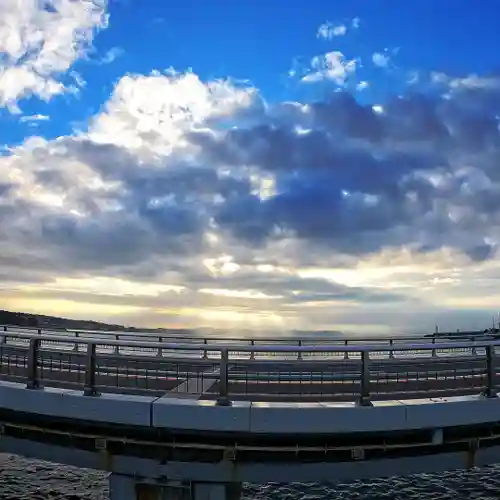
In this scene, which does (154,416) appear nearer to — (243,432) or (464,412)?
(243,432)

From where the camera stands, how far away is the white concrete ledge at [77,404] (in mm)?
8383

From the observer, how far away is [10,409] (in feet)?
30.1

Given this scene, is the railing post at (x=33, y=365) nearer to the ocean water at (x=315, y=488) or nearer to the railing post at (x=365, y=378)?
the railing post at (x=365, y=378)

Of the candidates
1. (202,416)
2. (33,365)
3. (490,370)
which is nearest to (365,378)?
(490,370)

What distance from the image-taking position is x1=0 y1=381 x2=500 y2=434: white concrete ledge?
814cm

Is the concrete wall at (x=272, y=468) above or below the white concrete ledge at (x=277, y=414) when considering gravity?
below

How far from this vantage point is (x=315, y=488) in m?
17.0

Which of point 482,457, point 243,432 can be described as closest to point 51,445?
point 243,432

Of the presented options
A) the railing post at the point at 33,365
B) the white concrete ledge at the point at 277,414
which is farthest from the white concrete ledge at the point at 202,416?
the railing post at the point at 33,365

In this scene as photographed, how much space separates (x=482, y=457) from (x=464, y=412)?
1.27 meters

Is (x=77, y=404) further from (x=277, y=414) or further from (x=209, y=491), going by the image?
(x=277, y=414)

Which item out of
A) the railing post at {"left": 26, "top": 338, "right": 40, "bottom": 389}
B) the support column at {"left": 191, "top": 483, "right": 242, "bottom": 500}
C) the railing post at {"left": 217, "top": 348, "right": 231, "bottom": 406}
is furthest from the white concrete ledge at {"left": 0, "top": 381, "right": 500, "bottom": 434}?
the support column at {"left": 191, "top": 483, "right": 242, "bottom": 500}

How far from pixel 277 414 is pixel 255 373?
4134 mm

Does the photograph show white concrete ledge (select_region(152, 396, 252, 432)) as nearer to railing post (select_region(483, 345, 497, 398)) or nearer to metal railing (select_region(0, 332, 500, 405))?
metal railing (select_region(0, 332, 500, 405))
